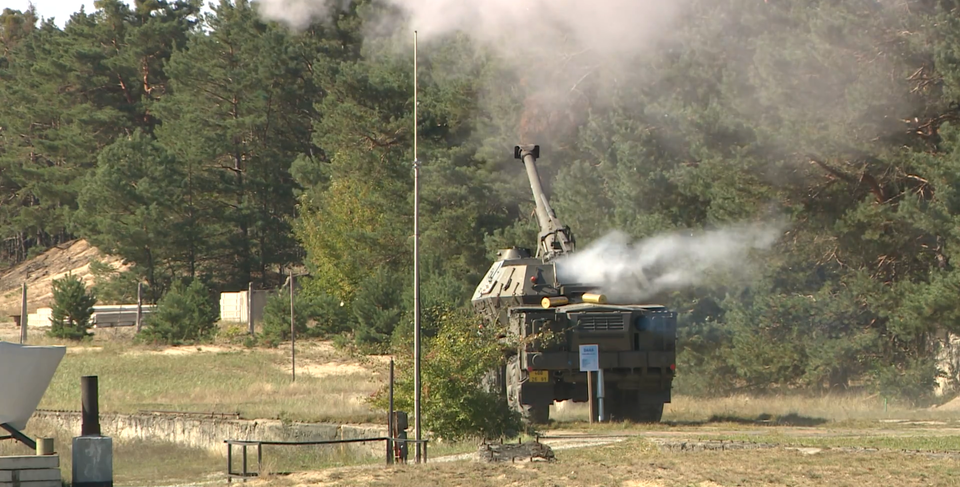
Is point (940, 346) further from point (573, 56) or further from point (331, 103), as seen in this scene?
point (331, 103)

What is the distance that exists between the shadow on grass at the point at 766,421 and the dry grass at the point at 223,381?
571 centimetres

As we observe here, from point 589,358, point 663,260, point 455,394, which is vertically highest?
point 663,260

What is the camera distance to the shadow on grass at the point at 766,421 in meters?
26.2

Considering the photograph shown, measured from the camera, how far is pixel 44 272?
8719 centimetres

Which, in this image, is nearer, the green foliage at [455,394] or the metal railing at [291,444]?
the metal railing at [291,444]

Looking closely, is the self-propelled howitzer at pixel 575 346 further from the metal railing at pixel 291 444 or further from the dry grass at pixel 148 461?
the metal railing at pixel 291 444

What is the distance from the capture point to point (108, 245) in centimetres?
6862

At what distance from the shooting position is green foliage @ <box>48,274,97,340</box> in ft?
185

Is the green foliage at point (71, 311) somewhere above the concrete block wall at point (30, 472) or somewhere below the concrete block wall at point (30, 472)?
above

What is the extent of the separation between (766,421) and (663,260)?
7.11 m

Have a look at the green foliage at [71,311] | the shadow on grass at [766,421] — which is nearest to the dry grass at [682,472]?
the shadow on grass at [766,421]

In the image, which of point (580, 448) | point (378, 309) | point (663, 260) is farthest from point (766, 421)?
point (378, 309)

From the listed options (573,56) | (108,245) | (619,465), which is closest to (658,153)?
(573,56)

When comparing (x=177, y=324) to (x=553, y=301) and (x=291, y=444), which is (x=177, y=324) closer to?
(x=553, y=301)
